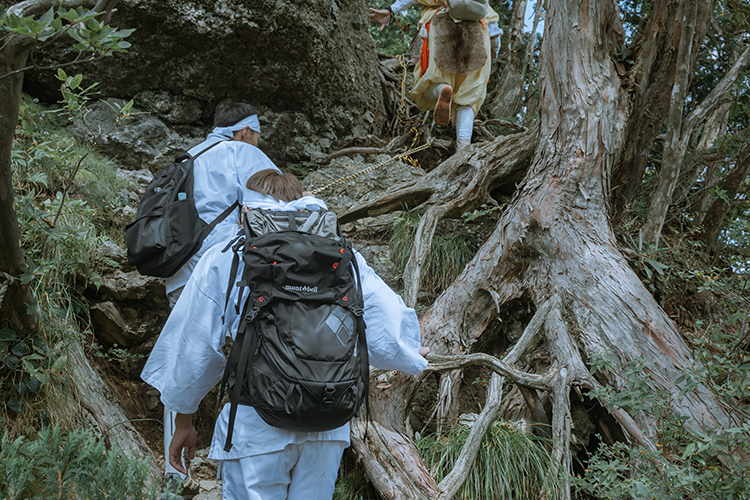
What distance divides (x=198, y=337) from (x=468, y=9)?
16.1 ft

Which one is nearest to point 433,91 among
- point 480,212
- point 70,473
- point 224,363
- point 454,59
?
point 454,59

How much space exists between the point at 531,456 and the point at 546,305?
3.59 ft

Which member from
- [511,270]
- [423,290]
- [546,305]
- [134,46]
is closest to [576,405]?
[546,305]

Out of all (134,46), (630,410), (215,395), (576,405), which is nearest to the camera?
(630,410)

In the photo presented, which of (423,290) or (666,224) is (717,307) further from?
(423,290)

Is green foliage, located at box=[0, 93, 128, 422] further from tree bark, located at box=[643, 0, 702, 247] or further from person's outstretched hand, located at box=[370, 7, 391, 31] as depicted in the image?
tree bark, located at box=[643, 0, 702, 247]

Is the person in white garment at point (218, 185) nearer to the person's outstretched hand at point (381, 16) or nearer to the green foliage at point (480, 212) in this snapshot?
the green foliage at point (480, 212)

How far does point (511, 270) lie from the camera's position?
4285 millimetres

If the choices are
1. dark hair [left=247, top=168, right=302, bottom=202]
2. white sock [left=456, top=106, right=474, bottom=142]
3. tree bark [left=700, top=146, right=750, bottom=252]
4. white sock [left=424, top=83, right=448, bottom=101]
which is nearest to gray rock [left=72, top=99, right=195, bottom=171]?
white sock [left=424, top=83, right=448, bottom=101]

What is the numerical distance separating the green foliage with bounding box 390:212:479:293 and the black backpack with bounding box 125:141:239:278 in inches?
86.3

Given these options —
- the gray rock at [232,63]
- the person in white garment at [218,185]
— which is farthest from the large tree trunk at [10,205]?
the gray rock at [232,63]

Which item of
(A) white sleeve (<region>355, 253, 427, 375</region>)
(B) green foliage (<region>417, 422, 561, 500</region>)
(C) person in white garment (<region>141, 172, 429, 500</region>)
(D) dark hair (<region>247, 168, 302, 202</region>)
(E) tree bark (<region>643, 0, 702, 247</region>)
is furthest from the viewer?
(E) tree bark (<region>643, 0, 702, 247</region>)

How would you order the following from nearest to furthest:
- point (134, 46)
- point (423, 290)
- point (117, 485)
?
point (117, 485) → point (423, 290) → point (134, 46)

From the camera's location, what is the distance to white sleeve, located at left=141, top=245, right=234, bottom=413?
2.20 m
